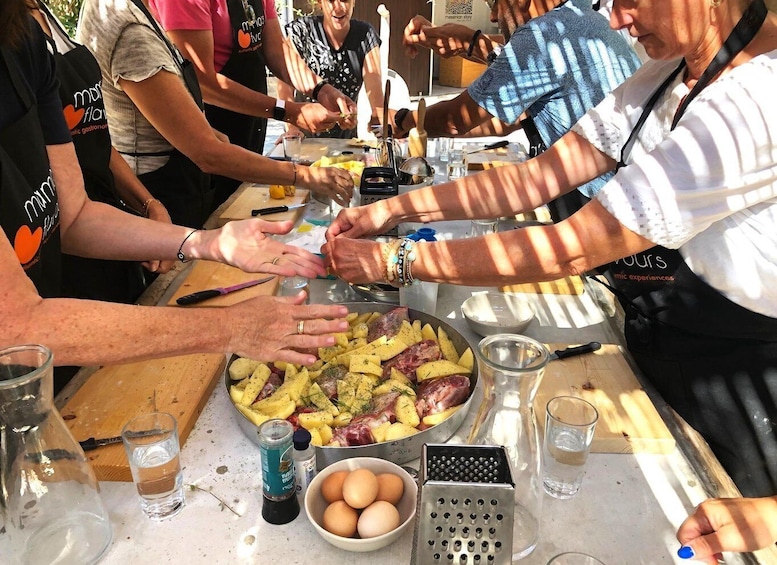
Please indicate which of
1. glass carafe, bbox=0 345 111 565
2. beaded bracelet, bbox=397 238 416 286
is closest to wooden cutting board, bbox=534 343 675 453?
beaded bracelet, bbox=397 238 416 286

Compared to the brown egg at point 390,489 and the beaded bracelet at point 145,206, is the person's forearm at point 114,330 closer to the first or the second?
the brown egg at point 390,489

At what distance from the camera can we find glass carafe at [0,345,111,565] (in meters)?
0.91

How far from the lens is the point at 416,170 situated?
2.71 metres

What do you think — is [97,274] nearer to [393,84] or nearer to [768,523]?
[768,523]

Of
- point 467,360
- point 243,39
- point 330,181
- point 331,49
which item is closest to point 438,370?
point 467,360

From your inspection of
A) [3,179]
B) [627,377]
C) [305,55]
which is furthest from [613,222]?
[305,55]

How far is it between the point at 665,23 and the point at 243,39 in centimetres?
268

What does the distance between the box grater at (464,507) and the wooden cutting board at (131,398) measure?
659mm

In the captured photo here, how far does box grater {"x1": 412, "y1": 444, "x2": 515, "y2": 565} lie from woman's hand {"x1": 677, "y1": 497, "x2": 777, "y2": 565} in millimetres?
395

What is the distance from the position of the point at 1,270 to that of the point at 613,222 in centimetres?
126

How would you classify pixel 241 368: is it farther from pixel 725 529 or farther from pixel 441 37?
pixel 441 37

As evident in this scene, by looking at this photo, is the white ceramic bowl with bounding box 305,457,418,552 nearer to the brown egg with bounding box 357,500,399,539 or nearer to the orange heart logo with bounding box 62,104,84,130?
the brown egg with bounding box 357,500,399,539

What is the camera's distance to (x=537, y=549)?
3.46 feet

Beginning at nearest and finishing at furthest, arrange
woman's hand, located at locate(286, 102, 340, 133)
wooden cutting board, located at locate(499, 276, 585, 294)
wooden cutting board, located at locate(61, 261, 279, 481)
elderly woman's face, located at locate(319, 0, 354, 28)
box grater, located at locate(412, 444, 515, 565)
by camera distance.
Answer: box grater, located at locate(412, 444, 515, 565) < wooden cutting board, located at locate(61, 261, 279, 481) < wooden cutting board, located at locate(499, 276, 585, 294) < woman's hand, located at locate(286, 102, 340, 133) < elderly woman's face, located at locate(319, 0, 354, 28)
